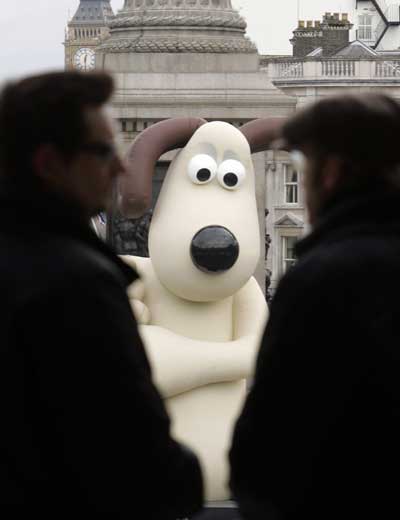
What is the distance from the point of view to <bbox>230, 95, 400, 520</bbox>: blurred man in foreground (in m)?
5.13

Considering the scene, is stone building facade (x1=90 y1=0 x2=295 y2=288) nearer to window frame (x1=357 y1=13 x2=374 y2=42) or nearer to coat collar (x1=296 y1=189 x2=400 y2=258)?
coat collar (x1=296 y1=189 x2=400 y2=258)

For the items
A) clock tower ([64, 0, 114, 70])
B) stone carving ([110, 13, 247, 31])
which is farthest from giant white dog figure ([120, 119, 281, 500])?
clock tower ([64, 0, 114, 70])

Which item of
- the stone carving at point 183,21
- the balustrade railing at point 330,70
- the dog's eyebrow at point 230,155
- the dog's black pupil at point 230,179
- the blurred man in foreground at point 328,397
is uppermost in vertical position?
the balustrade railing at point 330,70

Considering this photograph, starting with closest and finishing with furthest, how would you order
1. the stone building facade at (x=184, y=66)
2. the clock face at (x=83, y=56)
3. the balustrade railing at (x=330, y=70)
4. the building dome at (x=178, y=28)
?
the stone building facade at (x=184, y=66)
the building dome at (x=178, y=28)
the balustrade railing at (x=330, y=70)
the clock face at (x=83, y=56)

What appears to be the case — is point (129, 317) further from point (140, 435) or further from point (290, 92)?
point (290, 92)

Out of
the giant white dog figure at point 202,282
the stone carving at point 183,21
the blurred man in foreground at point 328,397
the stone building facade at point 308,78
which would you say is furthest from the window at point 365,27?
the blurred man in foreground at point 328,397

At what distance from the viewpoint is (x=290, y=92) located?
5591cm

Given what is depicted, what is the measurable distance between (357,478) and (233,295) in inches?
360

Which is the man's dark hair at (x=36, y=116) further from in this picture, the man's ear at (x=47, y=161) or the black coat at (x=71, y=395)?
the black coat at (x=71, y=395)

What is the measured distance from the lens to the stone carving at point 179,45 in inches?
915

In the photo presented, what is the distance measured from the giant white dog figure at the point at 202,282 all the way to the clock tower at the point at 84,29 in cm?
14466

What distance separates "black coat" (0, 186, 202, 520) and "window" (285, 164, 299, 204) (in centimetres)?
4310

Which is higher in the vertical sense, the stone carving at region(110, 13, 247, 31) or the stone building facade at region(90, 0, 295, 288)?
the stone carving at region(110, 13, 247, 31)

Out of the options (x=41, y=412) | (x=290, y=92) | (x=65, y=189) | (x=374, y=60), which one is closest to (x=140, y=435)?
(x=41, y=412)
